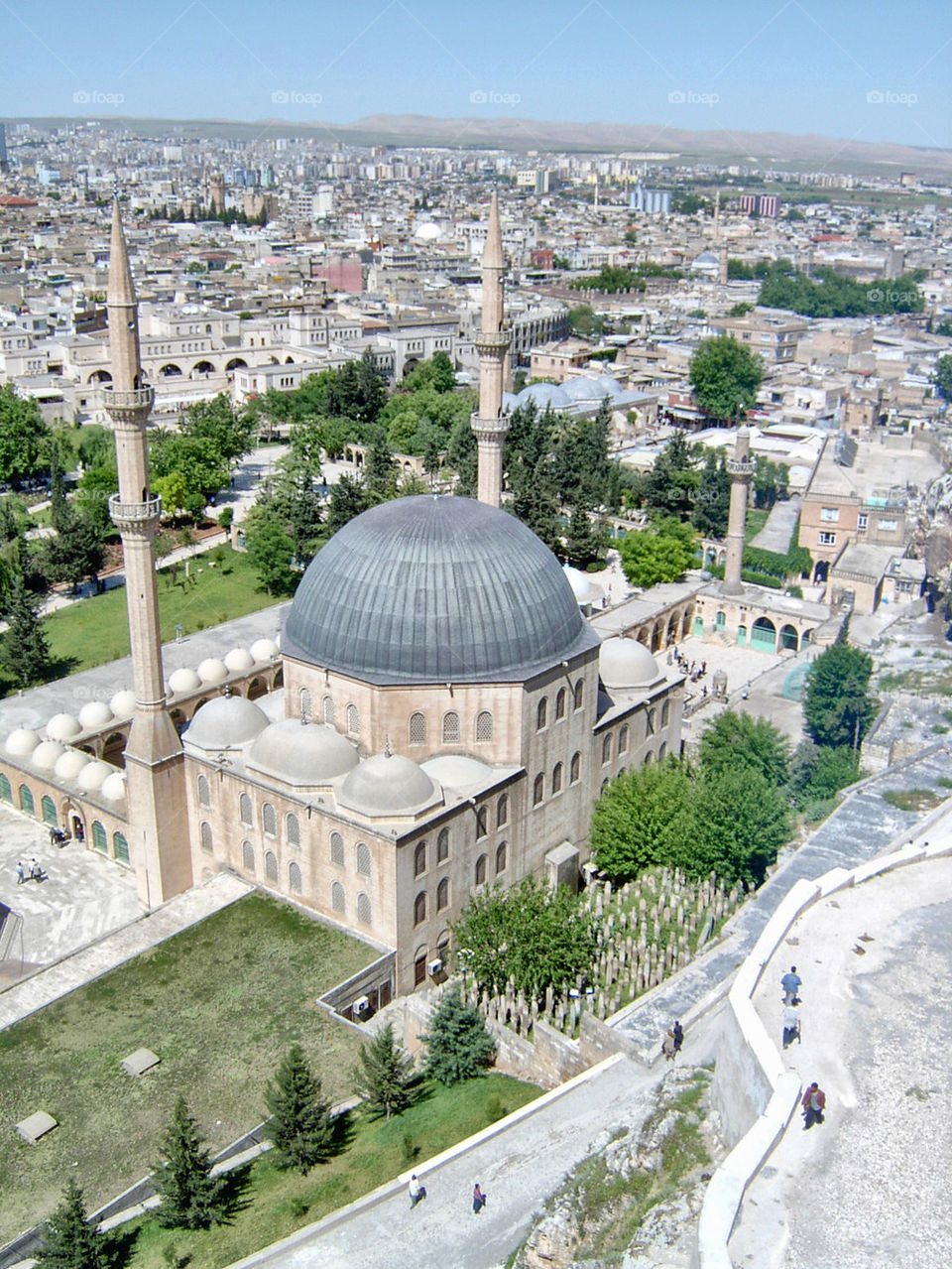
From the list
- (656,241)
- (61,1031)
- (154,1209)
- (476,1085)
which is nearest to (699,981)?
(476,1085)

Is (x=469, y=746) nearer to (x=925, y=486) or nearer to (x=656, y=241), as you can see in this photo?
(x=925, y=486)

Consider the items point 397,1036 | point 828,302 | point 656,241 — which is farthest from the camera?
point 656,241

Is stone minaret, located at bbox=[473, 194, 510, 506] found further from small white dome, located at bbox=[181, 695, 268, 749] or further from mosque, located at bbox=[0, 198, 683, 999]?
small white dome, located at bbox=[181, 695, 268, 749]

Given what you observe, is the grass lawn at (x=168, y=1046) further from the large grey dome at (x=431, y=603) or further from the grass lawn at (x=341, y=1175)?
the large grey dome at (x=431, y=603)

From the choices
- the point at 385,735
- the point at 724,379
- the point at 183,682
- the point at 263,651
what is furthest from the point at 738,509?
the point at 724,379

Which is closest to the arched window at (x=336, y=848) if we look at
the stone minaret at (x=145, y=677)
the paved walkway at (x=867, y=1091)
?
the stone minaret at (x=145, y=677)

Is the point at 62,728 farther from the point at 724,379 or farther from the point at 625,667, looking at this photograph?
the point at 724,379
